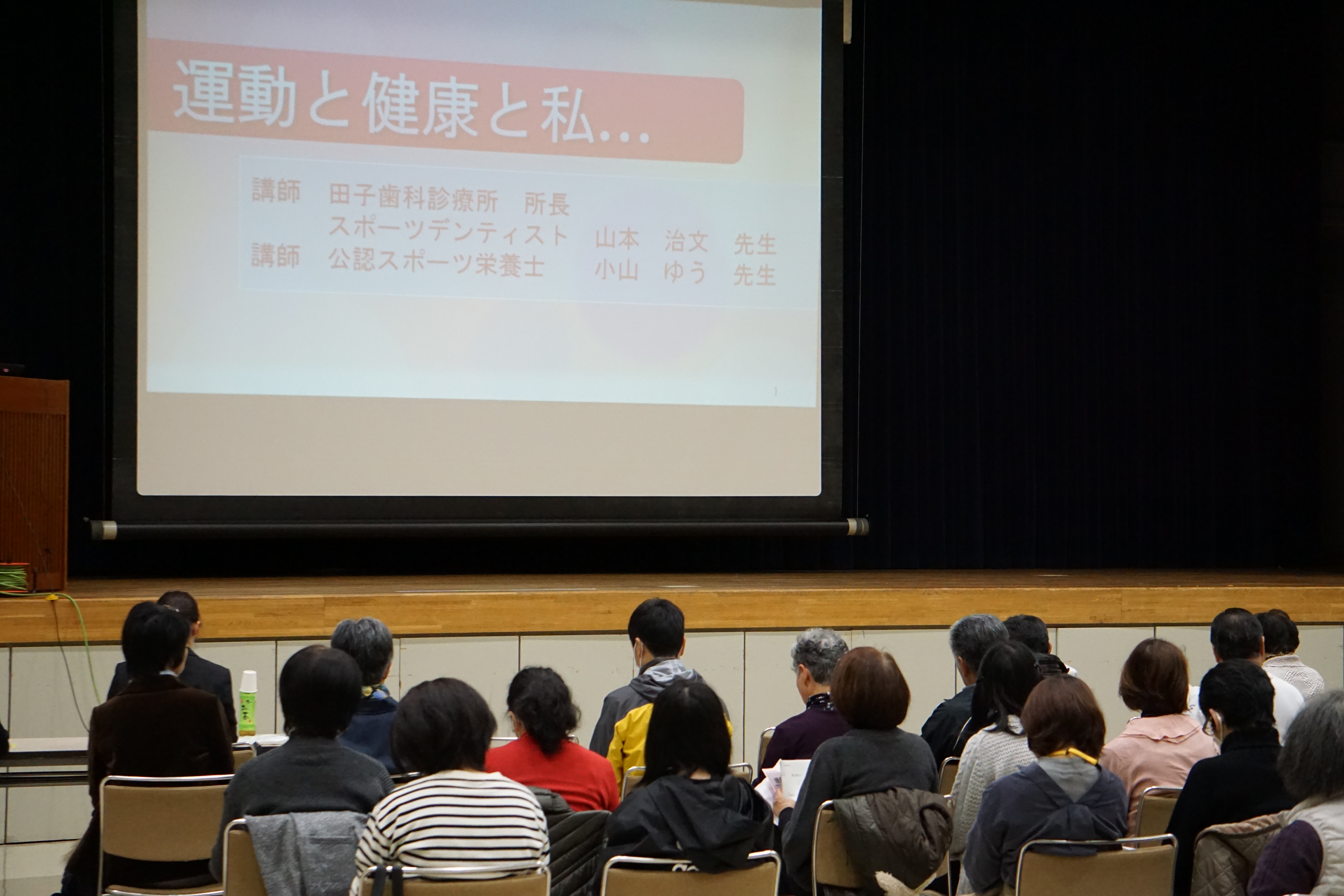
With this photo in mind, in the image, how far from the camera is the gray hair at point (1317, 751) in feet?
7.02

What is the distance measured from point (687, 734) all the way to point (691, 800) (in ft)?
0.40

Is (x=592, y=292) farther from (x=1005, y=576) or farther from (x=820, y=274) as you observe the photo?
(x=1005, y=576)

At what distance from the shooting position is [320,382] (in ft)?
17.9

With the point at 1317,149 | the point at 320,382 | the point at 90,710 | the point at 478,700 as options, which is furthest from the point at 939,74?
the point at 478,700

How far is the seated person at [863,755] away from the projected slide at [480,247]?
318cm

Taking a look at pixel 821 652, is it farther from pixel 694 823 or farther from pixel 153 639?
pixel 153 639

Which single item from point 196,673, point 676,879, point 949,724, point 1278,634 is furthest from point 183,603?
point 1278,634

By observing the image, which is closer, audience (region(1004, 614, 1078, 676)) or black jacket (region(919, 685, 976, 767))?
black jacket (region(919, 685, 976, 767))

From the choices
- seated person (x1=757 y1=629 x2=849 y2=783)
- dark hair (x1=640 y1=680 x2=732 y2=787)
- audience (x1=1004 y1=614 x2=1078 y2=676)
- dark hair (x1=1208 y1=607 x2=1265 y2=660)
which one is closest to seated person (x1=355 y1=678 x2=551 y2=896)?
dark hair (x1=640 y1=680 x2=732 y2=787)

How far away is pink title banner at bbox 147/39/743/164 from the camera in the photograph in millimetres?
5293

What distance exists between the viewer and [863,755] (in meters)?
2.67

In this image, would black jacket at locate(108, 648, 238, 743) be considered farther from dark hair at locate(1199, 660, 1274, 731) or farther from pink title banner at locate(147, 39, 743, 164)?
pink title banner at locate(147, 39, 743, 164)

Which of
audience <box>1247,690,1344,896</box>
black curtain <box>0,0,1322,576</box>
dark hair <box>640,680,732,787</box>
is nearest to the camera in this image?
audience <box>1247,690,1344,896</box>

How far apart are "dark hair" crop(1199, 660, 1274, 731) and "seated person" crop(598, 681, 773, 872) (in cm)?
100
